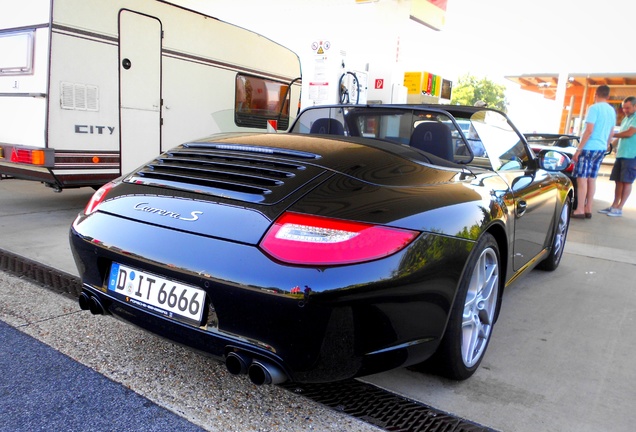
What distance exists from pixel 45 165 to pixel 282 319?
4.35 m

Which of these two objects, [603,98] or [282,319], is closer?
[282,319]

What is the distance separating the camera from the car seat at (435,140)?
2781 millimetres

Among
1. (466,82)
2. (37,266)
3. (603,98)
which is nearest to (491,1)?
(603,98)

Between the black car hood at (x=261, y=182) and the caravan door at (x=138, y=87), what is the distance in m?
3.78

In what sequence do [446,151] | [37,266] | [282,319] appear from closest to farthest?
[282,319] < [446,151] < [37,266]

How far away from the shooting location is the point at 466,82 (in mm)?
72625

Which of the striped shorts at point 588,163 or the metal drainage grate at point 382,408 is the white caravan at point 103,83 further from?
the striped shorts at point 588,163

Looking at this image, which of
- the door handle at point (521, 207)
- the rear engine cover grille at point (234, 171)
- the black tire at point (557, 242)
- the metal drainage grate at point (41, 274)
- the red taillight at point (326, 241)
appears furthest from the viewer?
the black tire at point (557, 242)

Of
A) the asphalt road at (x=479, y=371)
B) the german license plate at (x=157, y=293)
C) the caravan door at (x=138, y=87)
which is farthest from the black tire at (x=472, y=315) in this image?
the caravan door at (x=138, y=87)

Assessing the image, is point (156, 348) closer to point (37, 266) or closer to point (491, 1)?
point (37, 266)

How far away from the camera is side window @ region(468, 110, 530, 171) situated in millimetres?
3096

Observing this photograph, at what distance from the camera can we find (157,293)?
192 centimetres

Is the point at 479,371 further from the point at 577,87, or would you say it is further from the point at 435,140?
the point at 577,87

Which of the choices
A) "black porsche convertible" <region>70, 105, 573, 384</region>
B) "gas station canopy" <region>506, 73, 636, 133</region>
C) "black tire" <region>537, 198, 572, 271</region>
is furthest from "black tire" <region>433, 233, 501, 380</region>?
"gas station canopy" <region>506, 73, 636, 133</region>
